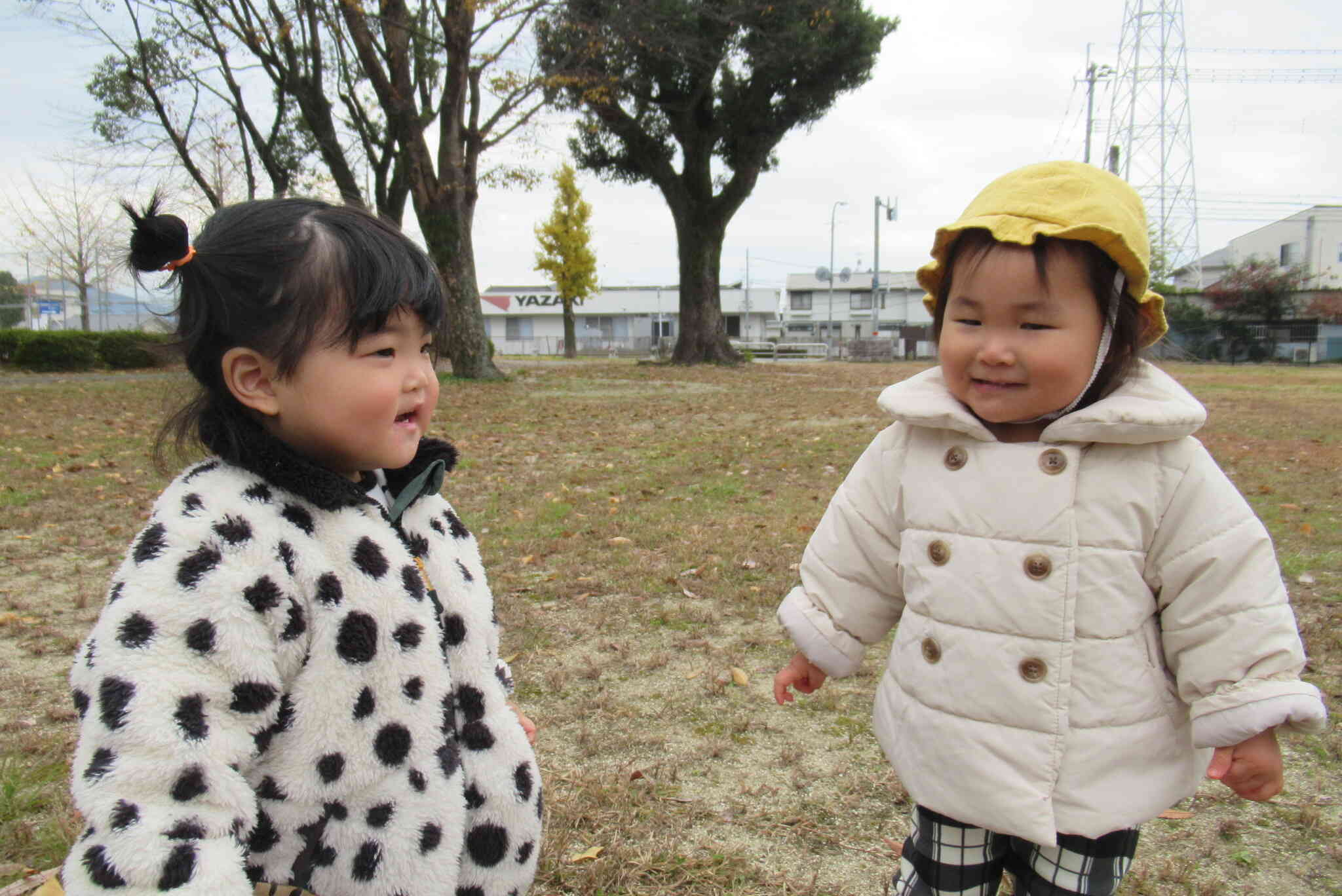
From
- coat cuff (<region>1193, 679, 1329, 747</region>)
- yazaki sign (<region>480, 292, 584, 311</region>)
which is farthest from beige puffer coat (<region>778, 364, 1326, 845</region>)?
yazaki sign (<region>480, 292, 584, 311</region>)

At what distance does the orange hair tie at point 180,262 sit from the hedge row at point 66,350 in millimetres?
19556

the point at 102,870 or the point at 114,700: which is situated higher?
the point at 114,700

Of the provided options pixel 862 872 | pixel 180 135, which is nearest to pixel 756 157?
pixel 180 135

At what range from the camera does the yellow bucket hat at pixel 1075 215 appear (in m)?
1.52

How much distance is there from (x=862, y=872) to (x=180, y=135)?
22964 millimetres

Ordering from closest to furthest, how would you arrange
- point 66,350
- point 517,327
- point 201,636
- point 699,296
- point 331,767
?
point 201,636 → point 331,767 → point 66,350 → point 699,296 → point 517,327

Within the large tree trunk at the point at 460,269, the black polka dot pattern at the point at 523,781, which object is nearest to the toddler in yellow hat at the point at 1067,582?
the black polka dot pattern at the point at 523,781

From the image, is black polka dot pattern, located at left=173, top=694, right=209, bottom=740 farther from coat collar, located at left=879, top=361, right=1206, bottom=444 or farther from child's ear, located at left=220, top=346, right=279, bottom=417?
coat collar, located at left=879, top=361, right=1206, bottom=444

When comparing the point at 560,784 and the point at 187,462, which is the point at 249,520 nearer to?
the point at 187,462

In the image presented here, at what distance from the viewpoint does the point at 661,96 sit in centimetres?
2356

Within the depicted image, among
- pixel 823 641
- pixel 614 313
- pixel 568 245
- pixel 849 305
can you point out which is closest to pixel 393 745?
pixel 823 641

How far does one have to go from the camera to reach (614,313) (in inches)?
2388

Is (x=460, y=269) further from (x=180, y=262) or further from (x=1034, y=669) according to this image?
(x=1034, y=669)

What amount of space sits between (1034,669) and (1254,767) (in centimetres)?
35
